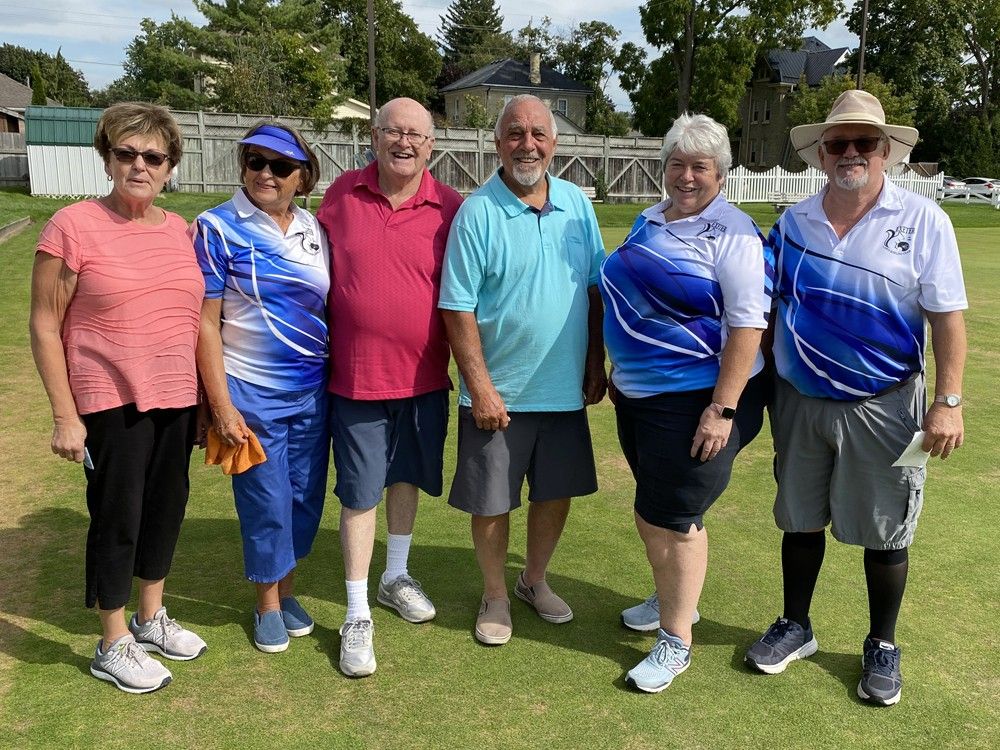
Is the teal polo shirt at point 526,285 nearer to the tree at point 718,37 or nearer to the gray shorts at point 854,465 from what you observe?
the gray shorts at point 854,465

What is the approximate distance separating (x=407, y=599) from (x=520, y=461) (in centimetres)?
76

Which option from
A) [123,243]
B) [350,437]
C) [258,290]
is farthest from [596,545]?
[123,243]

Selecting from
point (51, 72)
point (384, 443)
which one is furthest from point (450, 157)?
point (51, 72)

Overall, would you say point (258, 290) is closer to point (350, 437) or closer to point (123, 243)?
point (123, 243)

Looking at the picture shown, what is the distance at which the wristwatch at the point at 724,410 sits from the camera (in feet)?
9.89

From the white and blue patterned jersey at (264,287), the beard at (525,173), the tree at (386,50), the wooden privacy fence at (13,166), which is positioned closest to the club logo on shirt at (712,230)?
the beard at (525,173)

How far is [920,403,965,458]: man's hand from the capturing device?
119 inches

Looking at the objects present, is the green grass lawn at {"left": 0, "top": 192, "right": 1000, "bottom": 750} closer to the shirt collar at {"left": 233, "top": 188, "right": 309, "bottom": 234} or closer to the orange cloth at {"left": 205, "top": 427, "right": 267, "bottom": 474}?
the orange cloth at {"left": 205, "top": 427, "right": 267, "bottom": 474}

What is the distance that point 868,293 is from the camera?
2.99m

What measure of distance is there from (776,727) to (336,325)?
2086 millimetres

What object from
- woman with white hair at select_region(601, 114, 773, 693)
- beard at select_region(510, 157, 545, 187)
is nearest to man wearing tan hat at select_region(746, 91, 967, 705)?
woman with white hair at select_region(601, 114, 773, 693)

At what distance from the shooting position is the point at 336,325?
11.2ft

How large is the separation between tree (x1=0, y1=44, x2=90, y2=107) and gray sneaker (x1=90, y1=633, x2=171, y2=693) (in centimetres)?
7067

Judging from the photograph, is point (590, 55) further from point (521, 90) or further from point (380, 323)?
point (380, 323)
